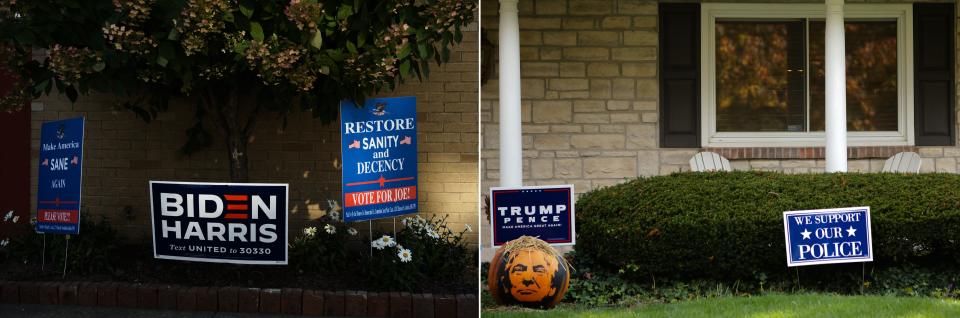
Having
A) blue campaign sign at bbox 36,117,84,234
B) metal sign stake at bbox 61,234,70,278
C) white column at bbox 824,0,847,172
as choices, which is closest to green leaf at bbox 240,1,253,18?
blue campaign sign at bbox 36,117,84,234

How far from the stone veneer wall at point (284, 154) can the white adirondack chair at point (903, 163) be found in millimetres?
4330

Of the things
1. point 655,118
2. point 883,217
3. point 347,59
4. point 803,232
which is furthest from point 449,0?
point 655,118

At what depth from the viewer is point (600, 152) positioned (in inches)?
383

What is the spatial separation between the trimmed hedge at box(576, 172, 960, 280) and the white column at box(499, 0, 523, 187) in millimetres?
1140

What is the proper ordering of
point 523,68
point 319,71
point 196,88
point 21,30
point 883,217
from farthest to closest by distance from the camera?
point 523,68 → point 883,217 → point 196,88 → point 319,71 → point 21,30

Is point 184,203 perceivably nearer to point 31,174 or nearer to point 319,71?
point 319,71

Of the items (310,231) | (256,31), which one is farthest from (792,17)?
(256,31)

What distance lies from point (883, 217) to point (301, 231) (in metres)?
3.94

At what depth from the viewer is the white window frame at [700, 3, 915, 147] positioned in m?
A: 9.84

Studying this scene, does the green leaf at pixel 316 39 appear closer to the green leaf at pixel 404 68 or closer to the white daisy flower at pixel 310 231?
the green leaf at pixel 404 68

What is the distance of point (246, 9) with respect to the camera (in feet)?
18.8

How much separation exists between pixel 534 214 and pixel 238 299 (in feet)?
7.03

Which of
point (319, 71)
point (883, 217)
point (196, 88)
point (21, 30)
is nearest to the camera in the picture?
point (21, 30)

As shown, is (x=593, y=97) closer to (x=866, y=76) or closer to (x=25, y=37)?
(x=866, y=76)
